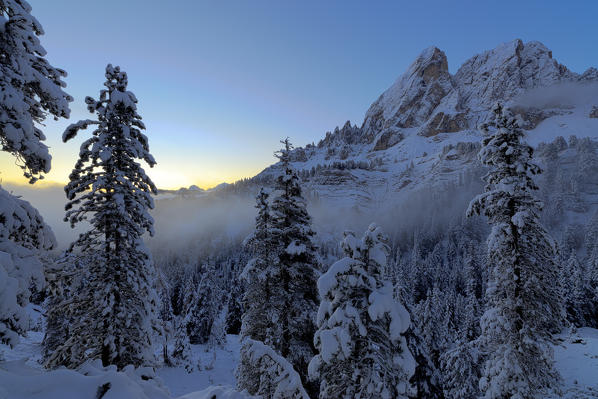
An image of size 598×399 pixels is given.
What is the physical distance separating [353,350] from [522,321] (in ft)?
23.8

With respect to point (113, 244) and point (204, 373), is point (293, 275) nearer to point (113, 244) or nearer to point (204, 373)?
point (113, 244)

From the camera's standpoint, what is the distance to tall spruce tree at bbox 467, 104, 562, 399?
37.1 feet

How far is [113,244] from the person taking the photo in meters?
10.5

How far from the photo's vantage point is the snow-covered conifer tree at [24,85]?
570 cm

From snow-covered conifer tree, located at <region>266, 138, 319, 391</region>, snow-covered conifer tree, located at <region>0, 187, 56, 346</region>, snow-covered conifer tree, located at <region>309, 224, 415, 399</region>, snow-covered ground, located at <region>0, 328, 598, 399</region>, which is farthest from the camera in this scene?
snow-covered conifer tree, located at <region>266, 138, 319, 391</region>

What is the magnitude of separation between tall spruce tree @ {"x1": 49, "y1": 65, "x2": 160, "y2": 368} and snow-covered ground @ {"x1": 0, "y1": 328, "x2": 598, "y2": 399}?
1.66 m

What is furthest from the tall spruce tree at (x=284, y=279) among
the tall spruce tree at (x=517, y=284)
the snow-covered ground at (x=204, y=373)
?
the snow-covered ground at (x=204, y=373)

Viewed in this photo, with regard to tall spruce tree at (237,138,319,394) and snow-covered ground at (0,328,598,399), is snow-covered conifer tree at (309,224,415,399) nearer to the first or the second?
tall spruce tree at (237,138,319,394)

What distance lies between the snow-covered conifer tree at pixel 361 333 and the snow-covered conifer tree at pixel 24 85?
777 cm

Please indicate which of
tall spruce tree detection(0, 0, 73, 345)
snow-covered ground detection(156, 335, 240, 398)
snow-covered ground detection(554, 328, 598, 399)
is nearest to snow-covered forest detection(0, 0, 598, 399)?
tall spruce tree detection(0, 0, 73, 345)

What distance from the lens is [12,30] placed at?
579 cm

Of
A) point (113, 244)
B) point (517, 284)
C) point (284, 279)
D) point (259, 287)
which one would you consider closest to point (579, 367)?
point (517, 284)

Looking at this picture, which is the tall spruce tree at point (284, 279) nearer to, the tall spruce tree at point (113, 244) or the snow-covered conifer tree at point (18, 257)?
the tall spruce tree at point (113, 244)

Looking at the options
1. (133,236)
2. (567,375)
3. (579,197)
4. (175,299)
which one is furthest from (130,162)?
(579,197)
